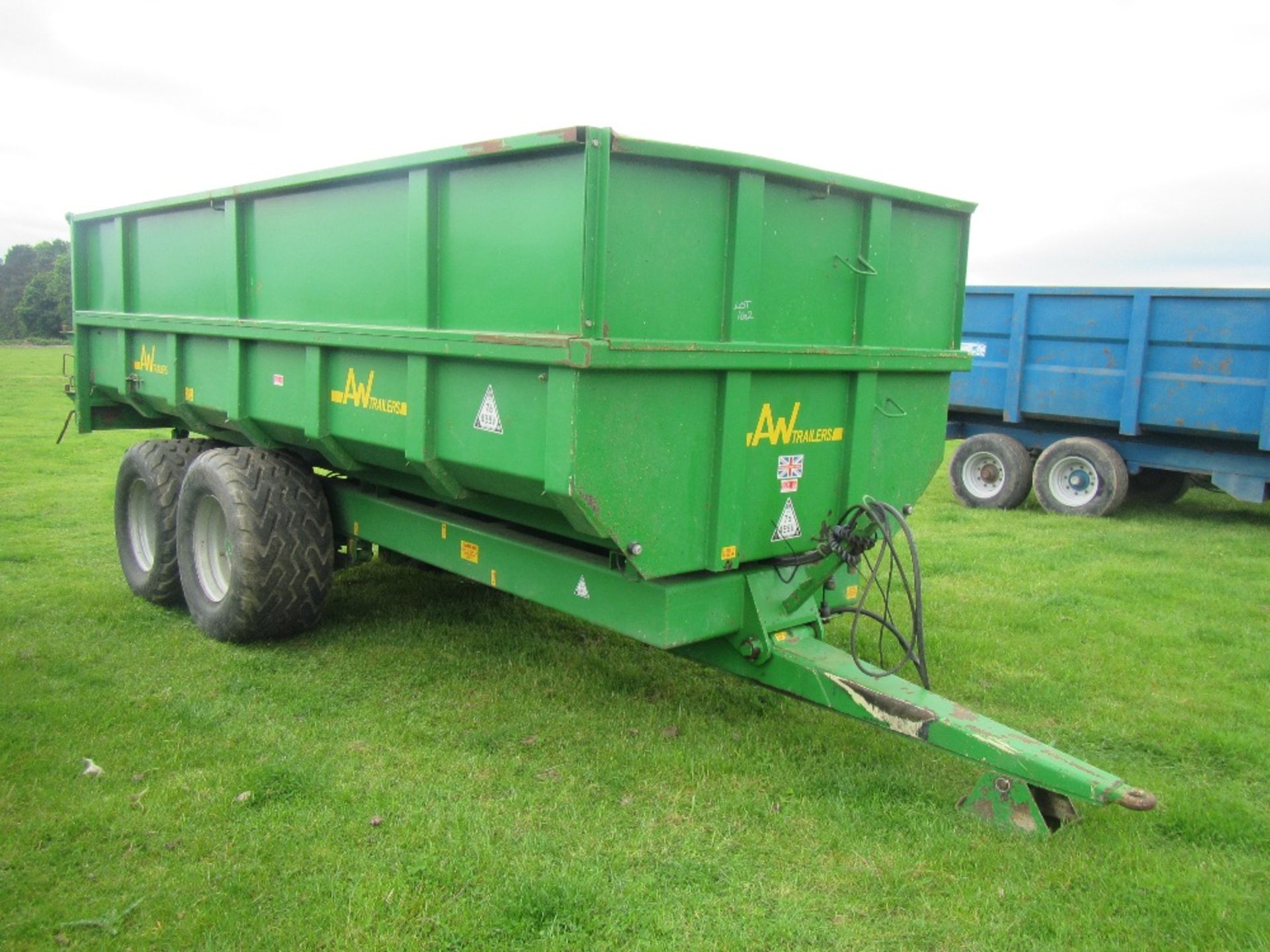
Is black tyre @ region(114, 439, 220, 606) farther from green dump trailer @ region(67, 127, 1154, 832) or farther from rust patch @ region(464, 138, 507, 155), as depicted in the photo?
rust patch @ region(464, 138, 507, 155)

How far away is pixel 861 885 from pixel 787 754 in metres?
0.92

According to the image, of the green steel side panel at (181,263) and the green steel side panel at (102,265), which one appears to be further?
the green steel side panel at (102,265)

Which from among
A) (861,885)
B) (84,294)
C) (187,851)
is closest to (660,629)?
(861,885)

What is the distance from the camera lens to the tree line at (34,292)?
59.9 metres

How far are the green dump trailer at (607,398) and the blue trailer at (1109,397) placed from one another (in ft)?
16.5

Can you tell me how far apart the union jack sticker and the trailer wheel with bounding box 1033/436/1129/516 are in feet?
22.2

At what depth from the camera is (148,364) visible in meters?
6.25

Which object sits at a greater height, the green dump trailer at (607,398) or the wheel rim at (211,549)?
the green dump trailer at (607,398)

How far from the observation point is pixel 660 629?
3.75 meters

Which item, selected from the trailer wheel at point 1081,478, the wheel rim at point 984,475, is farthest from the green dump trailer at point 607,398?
the wheel rim at point 984,475

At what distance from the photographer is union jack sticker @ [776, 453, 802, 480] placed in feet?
13.3

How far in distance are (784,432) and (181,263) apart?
12.6ft

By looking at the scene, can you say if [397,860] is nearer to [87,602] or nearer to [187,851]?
[187,851]

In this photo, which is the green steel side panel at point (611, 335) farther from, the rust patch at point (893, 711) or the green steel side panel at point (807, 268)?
the rust patch at point (893, 711)
